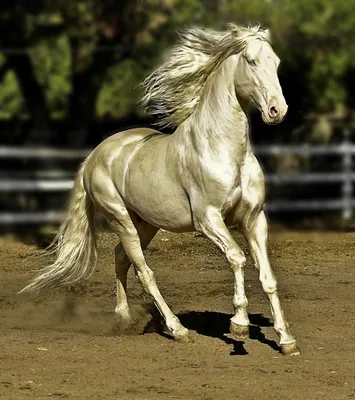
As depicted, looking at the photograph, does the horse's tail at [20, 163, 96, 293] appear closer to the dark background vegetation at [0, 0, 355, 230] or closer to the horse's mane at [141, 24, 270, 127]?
the horse's mane at [141, 24, 270, 127]

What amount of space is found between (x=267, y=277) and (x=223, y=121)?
97cm

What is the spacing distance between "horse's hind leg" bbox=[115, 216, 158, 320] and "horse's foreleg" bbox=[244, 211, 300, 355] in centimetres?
119

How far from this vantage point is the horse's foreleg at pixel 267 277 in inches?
229

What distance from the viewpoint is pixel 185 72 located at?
20.8ft

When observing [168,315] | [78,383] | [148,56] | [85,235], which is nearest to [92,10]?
[148,56]

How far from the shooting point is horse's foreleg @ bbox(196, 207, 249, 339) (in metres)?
5.67

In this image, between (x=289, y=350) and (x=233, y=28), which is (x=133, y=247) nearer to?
(x=289, y=350)

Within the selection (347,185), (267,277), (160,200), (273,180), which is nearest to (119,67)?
(273,180)

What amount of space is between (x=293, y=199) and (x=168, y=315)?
338 inches

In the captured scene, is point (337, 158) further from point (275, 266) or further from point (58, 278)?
point (58, 278)

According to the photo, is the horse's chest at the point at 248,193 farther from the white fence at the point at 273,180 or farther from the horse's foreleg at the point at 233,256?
the white fence at the point at 273,180

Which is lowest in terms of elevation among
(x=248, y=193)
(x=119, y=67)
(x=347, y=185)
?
(x=347, y=185)

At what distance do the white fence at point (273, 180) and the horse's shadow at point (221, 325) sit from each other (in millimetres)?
6411

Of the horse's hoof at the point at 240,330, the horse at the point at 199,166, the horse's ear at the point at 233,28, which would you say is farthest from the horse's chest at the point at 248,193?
the horse's ear at the point at 233,28
